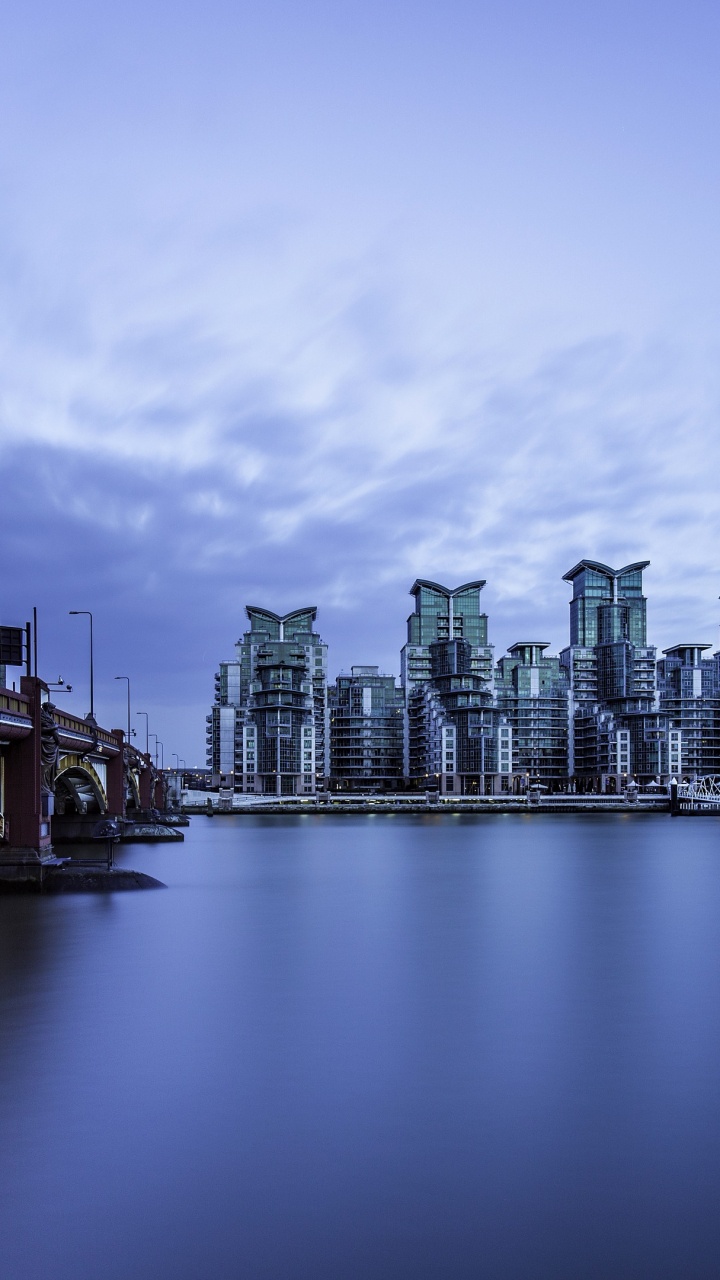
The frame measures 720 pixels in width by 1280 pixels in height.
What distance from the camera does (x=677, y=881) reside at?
2438 inches

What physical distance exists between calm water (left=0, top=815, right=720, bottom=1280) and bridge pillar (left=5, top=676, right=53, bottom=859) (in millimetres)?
5398

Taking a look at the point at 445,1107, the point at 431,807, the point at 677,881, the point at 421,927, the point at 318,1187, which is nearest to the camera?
the point at 318,1187

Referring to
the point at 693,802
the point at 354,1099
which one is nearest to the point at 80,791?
the point at 354,1099

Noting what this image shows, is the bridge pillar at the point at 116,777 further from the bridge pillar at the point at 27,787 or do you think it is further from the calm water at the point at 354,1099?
the calm water at the point at 354,1099

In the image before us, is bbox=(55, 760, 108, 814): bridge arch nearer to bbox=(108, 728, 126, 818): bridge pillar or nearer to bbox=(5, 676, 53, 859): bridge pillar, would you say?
bbox=(108, 728, 126, 818): bridge pillar

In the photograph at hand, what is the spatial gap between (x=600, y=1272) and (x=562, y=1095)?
664 cm

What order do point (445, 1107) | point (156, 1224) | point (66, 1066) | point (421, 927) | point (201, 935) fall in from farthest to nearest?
1. point (421, 927)
2. point (201, 935)
3. point (66, 1066)
4. point (445, 1107)
5. point (156, 1224)

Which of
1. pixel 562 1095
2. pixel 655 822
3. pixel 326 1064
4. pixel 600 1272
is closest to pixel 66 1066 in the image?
pixel 326 1064

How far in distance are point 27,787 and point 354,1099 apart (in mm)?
31588

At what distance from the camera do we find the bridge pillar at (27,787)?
4484 cm

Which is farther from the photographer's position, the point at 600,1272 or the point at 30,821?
the point at 30,821

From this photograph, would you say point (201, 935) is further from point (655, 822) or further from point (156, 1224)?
point (655, 822)

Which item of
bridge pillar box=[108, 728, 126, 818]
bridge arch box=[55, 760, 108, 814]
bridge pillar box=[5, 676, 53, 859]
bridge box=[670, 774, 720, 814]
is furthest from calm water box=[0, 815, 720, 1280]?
bridge box=[670, 774, 720, 814]

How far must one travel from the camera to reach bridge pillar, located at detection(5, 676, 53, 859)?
1766 inches
